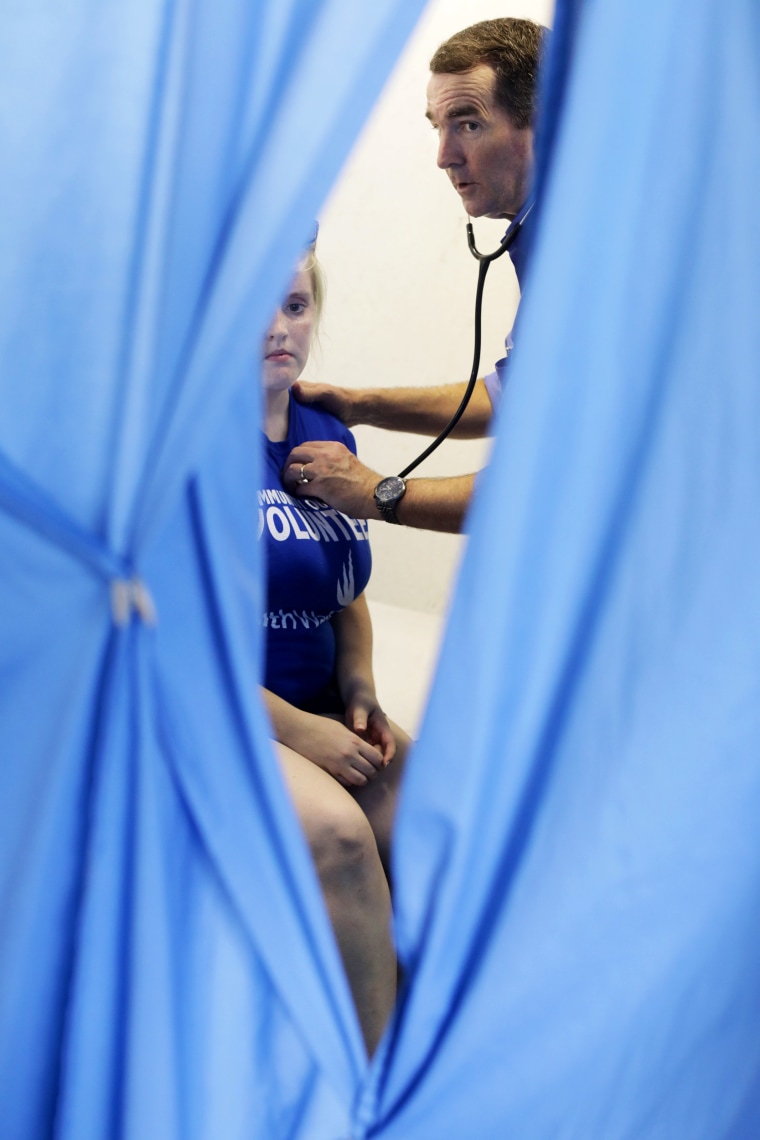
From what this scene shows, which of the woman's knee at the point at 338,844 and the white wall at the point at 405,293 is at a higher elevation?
the white wall at the point at 405,293

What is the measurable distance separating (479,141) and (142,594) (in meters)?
0.84

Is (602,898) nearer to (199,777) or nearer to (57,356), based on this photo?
(199,777)

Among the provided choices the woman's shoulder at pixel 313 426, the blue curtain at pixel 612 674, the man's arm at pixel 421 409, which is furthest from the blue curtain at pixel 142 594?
the man's arm at pixel 421 409

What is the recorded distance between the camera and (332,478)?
1254 mm

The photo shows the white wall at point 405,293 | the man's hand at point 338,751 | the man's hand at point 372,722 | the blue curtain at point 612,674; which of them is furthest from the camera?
the white wall at point 405,293

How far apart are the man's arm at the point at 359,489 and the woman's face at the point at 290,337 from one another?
93mm

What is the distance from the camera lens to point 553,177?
69 cm

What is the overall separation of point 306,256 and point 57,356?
629 mm

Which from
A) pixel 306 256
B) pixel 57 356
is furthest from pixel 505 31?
pixel 57 356

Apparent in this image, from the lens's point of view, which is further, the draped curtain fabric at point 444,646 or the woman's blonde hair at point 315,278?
the woman's blonde hair at point 315,278

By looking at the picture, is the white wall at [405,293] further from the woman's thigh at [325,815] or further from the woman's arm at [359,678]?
the woman's thigh at [325,815]

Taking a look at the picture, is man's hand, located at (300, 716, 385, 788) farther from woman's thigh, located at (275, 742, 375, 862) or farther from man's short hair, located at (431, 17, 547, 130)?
man's short hair, located at (431, 17, 547, 130)

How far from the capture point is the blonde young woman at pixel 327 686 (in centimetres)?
104

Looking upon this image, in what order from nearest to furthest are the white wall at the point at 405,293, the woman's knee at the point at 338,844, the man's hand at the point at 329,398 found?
1. the woman's knee at the point at 338,844
2. the man's hand at the point at 329,398
3. the white wall at the point at 405,293
